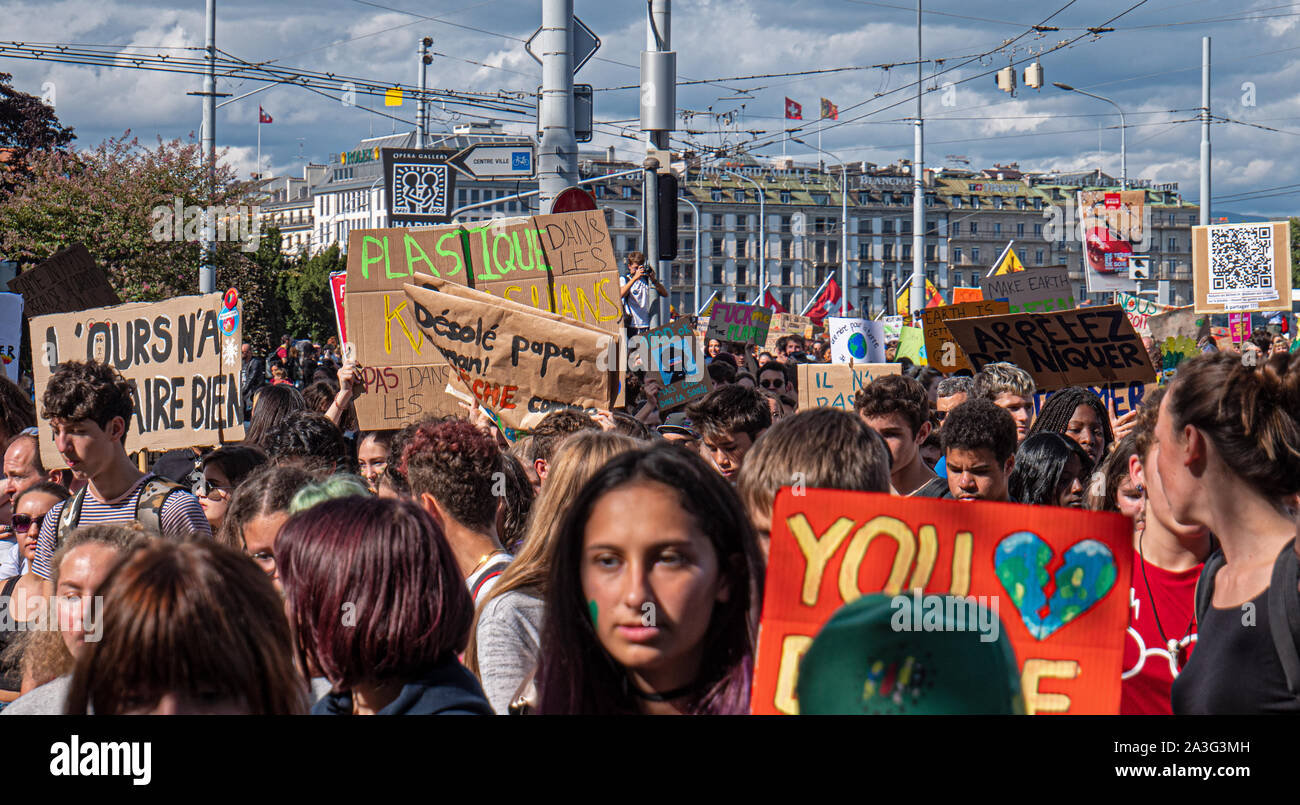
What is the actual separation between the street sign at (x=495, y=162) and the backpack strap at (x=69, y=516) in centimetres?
650

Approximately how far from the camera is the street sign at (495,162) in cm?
1113

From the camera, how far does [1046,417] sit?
6.63 m

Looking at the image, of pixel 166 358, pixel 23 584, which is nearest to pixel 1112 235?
pixel 166 358

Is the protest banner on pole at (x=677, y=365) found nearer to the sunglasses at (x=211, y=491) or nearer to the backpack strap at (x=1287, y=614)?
the sunglasses at (x=211, y=491)

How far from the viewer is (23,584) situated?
4.17 meters

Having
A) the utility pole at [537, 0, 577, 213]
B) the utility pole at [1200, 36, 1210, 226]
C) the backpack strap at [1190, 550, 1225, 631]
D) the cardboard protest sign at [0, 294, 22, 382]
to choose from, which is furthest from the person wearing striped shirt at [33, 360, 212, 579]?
the utility pole at [1200, 36, 1210, 226]

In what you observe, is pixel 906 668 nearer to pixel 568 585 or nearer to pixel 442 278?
pixel 568 585

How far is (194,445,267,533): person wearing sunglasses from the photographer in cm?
548

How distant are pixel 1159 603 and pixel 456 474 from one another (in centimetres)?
204

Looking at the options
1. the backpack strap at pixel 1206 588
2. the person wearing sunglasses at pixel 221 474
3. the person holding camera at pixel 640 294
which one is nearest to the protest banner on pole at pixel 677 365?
the person holding camera at pixel 640 294

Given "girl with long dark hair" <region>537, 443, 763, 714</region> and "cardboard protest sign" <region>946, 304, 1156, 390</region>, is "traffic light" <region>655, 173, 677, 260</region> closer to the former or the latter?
"cardboard protest sign" <region>946, 304, 1156, 390</region>

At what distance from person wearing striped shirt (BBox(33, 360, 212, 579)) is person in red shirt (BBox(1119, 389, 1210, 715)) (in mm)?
3291

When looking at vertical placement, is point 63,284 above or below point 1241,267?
below
